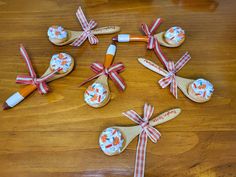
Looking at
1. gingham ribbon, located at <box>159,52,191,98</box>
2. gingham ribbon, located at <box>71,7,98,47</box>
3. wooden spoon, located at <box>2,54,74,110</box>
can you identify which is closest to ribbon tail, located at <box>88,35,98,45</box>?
gingham ribbon, located at <box>71,7,98,47</box>

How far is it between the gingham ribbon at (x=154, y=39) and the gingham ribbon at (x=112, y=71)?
0.11 m

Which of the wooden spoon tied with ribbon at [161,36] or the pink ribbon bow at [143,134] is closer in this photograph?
the pink ribbon bow at [143,134]

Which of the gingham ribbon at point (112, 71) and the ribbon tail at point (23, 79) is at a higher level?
the gingham ribbon at point (112, 71)

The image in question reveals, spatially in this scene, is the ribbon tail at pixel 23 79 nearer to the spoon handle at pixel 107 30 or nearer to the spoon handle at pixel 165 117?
the spoon handle at pixel 107 30

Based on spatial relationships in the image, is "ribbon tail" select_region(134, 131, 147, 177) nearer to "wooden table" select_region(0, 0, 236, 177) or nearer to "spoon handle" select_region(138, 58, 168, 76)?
"wooden table" select_region(0, 0, 236, 177)

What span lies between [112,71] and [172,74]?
166 millimetres

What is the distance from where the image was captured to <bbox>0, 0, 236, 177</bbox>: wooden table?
516 mm

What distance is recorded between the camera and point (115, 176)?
0.51 metres

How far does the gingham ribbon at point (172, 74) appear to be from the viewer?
578 millimetres

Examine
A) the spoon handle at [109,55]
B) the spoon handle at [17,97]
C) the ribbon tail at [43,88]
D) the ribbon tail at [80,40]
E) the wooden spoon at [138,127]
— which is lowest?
the wooden spoon at [138,127]

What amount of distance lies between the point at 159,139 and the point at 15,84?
0.43 m

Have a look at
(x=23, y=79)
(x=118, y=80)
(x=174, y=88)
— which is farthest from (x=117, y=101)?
(x=23, y=79)

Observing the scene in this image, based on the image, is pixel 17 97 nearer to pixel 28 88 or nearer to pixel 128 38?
pixel 28 88

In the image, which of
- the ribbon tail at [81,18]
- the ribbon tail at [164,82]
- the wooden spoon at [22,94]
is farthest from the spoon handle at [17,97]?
the ribbon tail at [164,82]
